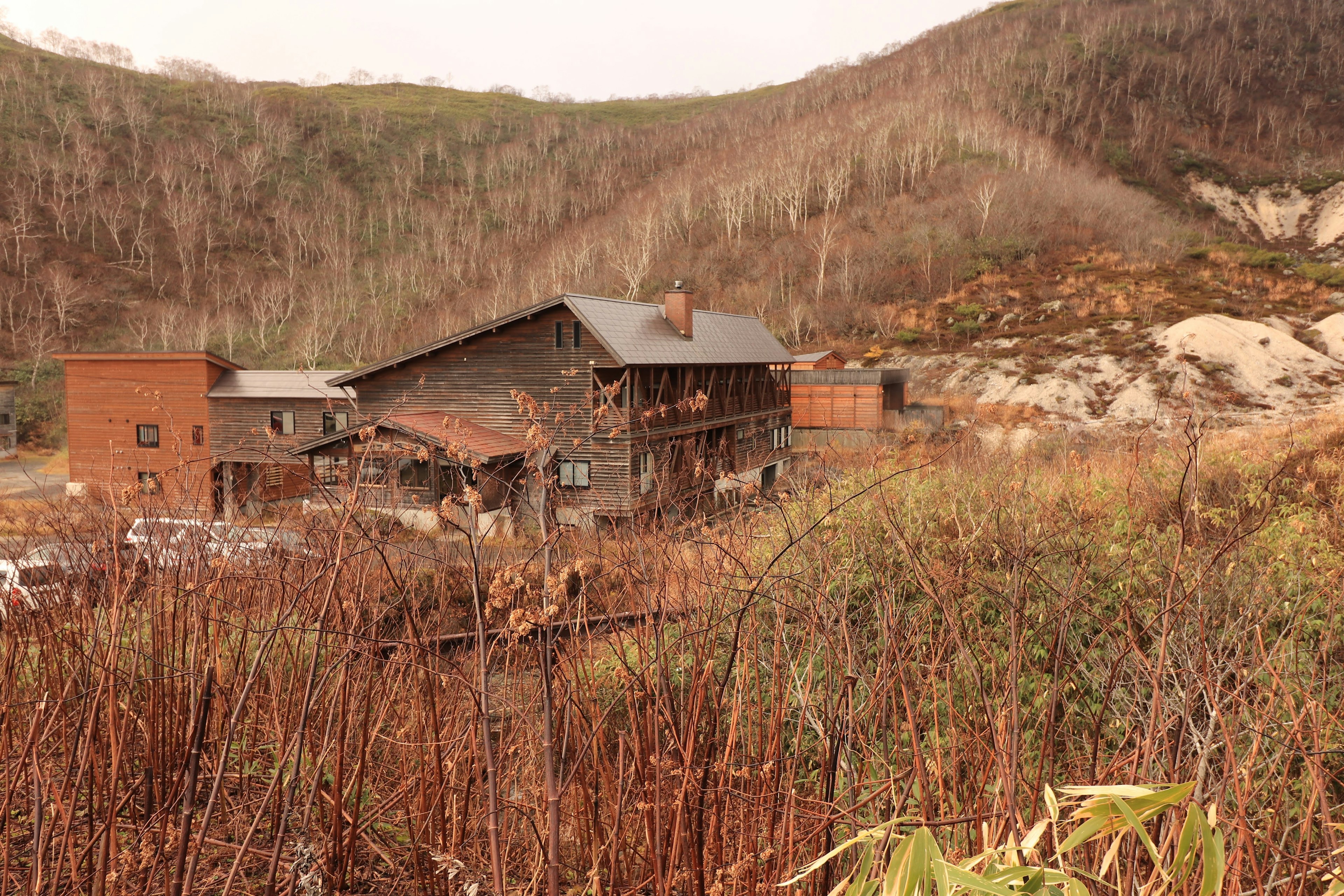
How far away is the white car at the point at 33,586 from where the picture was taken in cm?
480

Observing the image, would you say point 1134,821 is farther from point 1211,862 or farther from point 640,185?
point 640,185

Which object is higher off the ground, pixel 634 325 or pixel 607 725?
pixel 634 325

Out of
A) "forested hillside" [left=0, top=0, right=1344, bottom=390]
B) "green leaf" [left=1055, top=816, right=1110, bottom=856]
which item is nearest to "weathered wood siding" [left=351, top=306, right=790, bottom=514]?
"green leaf" [left=1055, top=816, right=1110, bottom=856]

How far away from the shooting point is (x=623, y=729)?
3674mm

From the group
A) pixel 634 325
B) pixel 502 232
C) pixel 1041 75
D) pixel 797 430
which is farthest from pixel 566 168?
pixel 634 325

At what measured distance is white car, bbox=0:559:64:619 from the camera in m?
4.80

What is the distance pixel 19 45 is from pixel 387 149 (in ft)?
168

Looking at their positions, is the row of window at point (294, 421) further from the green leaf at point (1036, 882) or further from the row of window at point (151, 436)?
the green leaf at point (1036, 882)

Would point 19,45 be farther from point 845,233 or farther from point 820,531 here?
point 820,531

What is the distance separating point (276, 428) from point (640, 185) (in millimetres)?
73483

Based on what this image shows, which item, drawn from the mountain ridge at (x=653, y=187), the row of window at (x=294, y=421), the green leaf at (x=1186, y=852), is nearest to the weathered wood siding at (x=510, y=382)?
the row of window at (x=294, y=421)

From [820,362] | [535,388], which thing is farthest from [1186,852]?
[820,362]

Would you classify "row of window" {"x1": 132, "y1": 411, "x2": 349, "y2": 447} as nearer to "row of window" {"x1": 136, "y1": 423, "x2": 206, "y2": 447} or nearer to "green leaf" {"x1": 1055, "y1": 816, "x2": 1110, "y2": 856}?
"row of window" {"x1": 136, "y1": 423, "x2": 206, "y2": 447}

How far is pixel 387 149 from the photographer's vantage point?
98.5 meters
